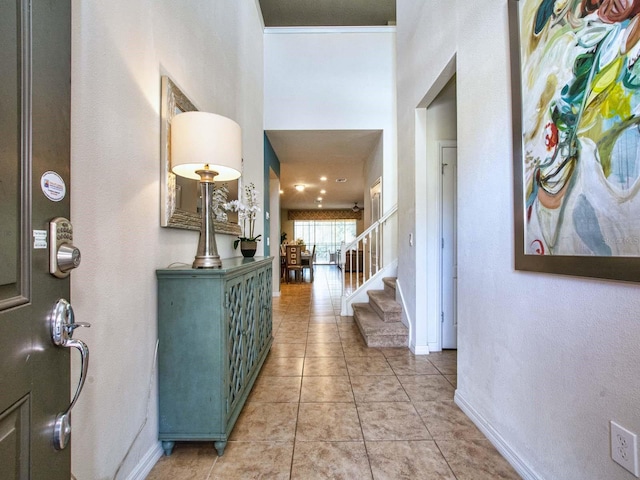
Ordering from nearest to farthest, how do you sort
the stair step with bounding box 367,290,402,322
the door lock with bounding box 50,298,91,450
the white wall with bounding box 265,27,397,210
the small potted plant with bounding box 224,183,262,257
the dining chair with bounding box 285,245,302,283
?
1. the door lock with bounding box 50,298,91,450
2. the small potted plant with bounding box 224,183,262,257
3. the stair step with bounding box 367,290,402,322
4. the white wall with bounding box 265,27,397,210
5. the dining chair with bounding box 285,245,302,283

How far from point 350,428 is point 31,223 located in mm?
1746

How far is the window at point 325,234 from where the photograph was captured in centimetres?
1395

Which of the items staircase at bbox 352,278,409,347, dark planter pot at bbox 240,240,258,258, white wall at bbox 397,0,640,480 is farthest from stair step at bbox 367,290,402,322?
dark planter pot at bbox 240,240,258,258

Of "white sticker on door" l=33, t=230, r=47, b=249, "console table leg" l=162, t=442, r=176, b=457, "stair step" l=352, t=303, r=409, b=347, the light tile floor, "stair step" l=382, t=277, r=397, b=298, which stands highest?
"white sticker on door" l=33, t=230, r=47, b=249

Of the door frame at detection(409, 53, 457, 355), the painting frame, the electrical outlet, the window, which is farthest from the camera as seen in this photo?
the window

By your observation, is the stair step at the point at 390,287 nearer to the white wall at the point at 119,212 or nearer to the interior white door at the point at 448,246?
the interior white door at the point at 448,246

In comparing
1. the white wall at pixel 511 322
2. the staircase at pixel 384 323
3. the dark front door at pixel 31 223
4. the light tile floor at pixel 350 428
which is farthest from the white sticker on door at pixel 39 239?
the staircase at pixel 384 323

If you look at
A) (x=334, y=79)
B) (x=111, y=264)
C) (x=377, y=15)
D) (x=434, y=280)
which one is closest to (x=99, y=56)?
(x=111, y=264)

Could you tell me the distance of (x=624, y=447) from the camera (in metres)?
0.92

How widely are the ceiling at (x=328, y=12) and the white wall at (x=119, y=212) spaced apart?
389cm

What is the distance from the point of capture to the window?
13953 mm

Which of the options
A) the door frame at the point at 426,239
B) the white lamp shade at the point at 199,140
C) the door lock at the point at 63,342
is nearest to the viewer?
the door lock at the point at 63,342

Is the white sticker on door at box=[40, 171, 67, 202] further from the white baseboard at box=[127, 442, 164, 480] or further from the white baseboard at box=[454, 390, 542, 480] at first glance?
the white baseboard at box=[454, 390, 542, 480]

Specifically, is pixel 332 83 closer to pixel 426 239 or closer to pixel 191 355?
pixel 426 239
